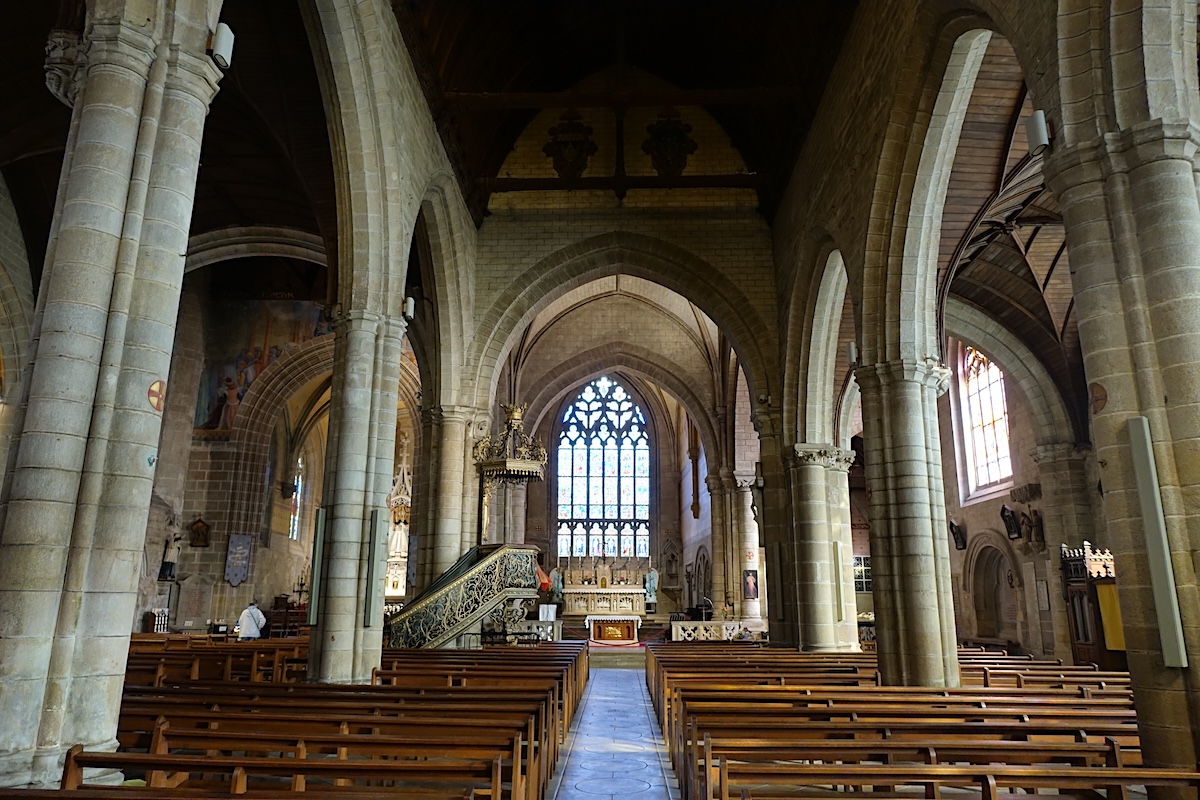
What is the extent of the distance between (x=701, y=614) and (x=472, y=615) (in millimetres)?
11579

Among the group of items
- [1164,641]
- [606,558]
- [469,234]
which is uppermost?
[469,234]

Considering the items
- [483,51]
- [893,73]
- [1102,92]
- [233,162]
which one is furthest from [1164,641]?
[233,162]

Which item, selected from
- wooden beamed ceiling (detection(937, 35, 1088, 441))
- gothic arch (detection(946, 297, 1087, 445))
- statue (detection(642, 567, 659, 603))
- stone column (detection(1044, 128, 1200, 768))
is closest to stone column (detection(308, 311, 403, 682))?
stone column (detection(1044, 128, 1200, 768))

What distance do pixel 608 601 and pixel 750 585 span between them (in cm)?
333

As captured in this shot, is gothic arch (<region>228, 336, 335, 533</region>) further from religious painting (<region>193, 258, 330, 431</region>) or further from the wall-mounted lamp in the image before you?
the wall-mounted lamp

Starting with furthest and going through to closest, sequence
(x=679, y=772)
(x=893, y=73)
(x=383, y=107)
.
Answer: (x=383, y=107) < (x=893, y=73) < (x=679, y=772)

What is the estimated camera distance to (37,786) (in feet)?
10.9

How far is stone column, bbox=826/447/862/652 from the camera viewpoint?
42.1 ft

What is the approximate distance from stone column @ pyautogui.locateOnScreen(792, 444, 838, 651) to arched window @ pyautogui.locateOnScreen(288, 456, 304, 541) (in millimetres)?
16696

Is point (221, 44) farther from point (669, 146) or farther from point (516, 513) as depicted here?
point (516, 513)

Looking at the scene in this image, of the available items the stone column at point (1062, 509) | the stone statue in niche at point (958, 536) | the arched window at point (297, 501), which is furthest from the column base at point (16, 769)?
the arched window at point (297, 501)

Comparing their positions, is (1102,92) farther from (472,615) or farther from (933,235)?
(472,615)

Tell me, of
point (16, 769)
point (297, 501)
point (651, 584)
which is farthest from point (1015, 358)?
point (297, 501)

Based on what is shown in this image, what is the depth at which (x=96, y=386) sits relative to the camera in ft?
12.7
